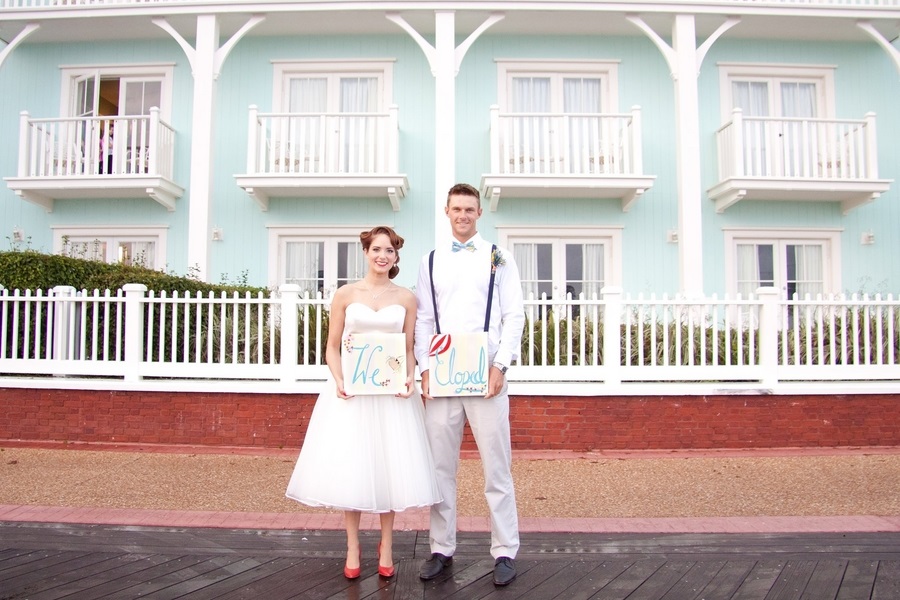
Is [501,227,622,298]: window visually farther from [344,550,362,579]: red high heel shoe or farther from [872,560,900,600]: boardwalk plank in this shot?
[344,550,362,579]: red high heel shoe

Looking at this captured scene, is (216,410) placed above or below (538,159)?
below

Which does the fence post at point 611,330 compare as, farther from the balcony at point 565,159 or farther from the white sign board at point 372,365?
the balcony at point 565,159

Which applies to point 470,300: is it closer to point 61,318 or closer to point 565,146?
point 61,318

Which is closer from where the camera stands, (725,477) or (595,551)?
(595,551)

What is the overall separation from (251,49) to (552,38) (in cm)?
535

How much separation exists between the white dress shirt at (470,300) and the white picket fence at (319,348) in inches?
124

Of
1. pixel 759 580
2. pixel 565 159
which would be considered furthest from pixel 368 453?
pixel 565 159

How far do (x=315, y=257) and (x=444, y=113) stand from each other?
3472mm

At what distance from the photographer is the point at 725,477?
5.80 meters

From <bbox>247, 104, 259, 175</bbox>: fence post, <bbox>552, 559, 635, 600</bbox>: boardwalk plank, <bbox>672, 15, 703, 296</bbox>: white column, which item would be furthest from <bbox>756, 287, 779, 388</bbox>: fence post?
<bbox>247, 104, 259, 175</bbox>: fence post

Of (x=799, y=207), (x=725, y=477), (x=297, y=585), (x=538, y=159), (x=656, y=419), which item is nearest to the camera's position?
(x=297, y=585)

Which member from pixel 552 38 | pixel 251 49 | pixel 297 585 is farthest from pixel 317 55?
pixel 297 585

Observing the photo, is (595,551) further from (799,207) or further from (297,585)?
(799,207)

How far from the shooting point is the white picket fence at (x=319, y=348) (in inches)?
271
